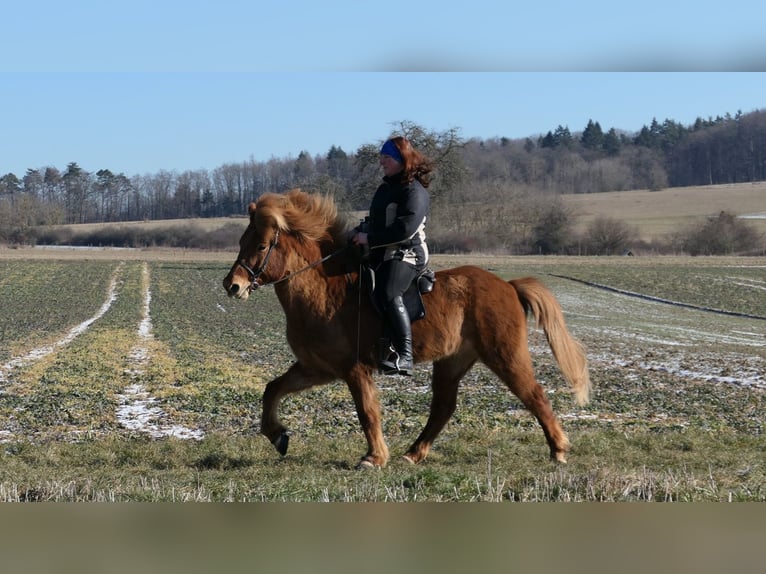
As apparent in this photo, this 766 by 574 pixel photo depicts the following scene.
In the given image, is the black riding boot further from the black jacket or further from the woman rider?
the black jacket

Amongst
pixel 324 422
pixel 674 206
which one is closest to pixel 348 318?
pixel 324 422

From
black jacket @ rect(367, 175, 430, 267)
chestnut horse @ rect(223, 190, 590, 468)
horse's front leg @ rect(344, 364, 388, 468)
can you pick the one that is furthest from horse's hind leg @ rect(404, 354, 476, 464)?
black jacket @ rect(367, 175, 430, 267)

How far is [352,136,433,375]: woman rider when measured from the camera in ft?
23.7

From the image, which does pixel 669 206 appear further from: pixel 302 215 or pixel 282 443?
pixel 282 443

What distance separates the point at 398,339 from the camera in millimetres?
7449

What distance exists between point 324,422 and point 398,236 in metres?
3.70

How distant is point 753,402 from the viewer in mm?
11719

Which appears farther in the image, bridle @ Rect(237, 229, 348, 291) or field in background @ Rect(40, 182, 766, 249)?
field in background @ Rect(40, 182, 766, 249)

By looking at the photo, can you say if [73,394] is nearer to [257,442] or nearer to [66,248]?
[257,442]

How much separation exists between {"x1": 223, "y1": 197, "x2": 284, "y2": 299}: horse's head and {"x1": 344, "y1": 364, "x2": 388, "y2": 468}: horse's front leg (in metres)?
1.14

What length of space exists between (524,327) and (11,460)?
492 centimetres

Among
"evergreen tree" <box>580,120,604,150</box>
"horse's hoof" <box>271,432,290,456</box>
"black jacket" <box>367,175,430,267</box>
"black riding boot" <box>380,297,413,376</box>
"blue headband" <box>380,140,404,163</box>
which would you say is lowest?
"horse's hoof" <box>271,432,290,456</box>

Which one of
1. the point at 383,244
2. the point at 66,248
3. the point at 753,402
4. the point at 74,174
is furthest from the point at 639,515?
the point at 66,248

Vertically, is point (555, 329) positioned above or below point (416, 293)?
below
